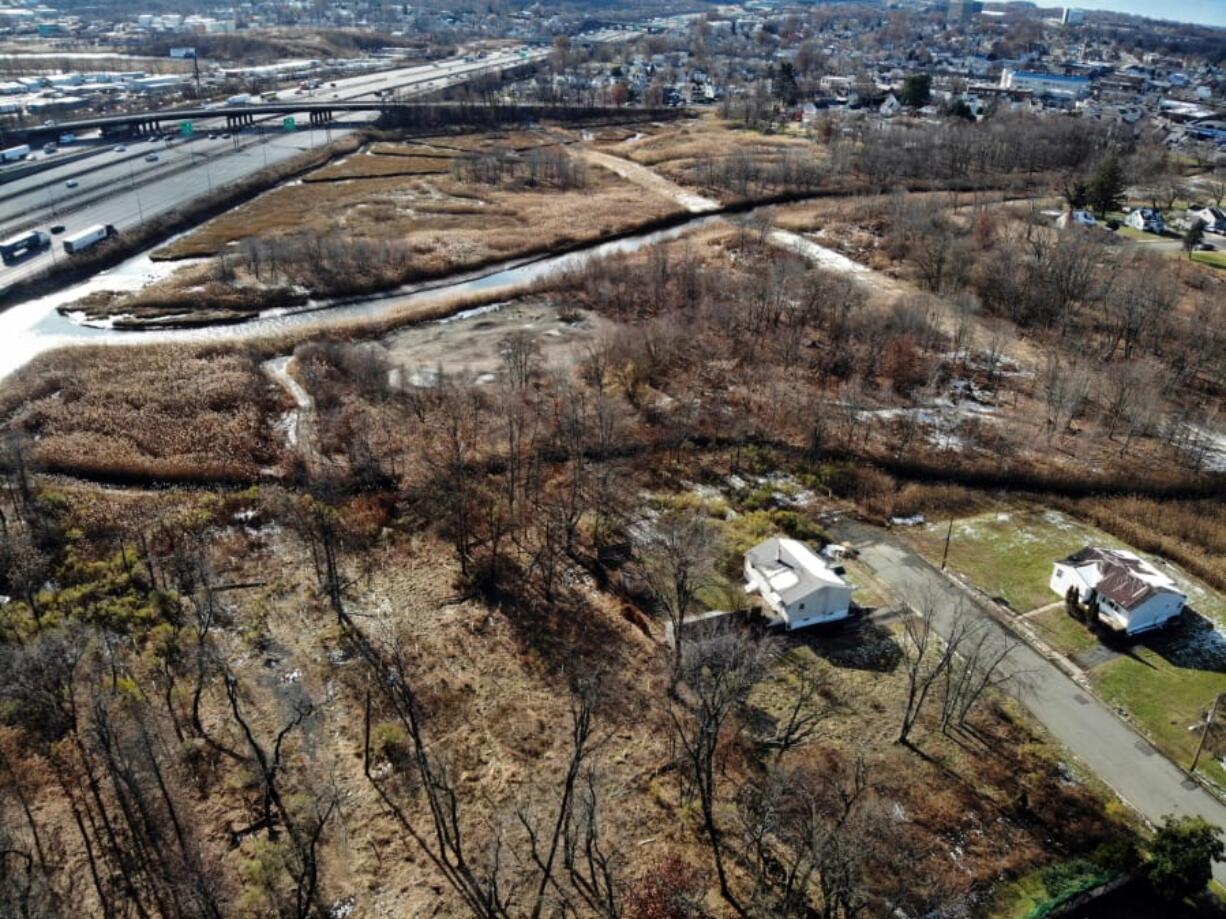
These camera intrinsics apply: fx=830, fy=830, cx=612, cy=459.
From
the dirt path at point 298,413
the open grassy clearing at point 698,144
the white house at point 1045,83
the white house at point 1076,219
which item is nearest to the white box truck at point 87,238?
the dirt path at point 298,413

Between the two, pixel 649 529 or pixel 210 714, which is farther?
pixel 649 529

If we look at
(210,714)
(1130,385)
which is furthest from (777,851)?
(1130,385)

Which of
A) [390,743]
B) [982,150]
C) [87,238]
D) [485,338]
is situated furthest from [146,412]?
[982,150]

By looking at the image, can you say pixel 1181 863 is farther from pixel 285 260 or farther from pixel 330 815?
pixel 285 260

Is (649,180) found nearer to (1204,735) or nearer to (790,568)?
(790,568)

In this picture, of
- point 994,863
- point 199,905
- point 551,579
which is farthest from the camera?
point 551,579

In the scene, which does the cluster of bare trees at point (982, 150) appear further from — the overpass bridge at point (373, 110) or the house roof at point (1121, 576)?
the house roof at point (1121, 576)

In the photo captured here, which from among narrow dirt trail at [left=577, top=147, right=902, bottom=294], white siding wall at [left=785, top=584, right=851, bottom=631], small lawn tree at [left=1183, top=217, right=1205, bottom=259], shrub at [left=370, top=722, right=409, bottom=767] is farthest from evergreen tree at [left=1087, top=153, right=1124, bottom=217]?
shrub at [left=370, top=722, right=409, bottom=767]
